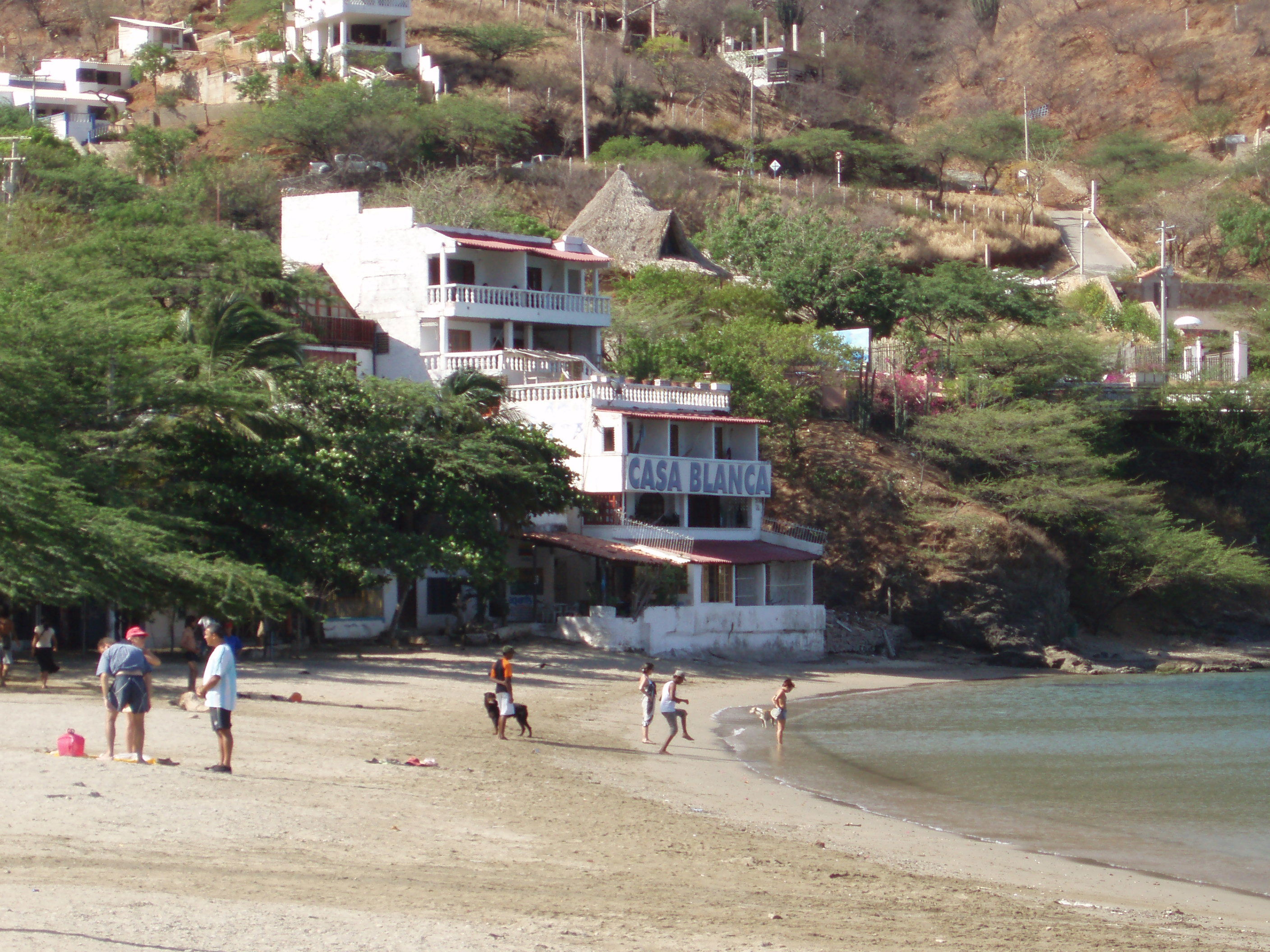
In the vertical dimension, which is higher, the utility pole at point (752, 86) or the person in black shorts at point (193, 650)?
the utility pole at point (752, 86)

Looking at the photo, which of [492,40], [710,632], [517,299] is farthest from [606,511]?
[492,40]

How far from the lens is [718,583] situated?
37.7 m

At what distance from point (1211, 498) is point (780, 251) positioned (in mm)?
19115

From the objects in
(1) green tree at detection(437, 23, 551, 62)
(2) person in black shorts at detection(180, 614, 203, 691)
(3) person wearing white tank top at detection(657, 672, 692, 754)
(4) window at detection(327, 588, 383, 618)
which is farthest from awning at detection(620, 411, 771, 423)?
(1) green tree at detection(437, 23, 551, 62)

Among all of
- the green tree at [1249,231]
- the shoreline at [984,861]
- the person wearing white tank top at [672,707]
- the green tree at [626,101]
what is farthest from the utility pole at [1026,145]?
the shoreline at [984,861]

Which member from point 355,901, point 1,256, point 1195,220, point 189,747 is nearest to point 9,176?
point 1,256

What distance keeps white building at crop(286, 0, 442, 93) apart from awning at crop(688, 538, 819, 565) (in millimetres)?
52127

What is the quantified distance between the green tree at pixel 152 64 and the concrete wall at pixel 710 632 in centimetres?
6199

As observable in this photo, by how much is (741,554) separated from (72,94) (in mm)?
63145

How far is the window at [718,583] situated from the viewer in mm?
37375

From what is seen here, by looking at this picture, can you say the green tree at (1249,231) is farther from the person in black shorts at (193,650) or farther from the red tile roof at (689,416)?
the person in black shorts at (193,650)

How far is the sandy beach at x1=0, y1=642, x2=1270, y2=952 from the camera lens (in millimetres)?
9148

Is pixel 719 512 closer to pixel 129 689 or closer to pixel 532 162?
pixel 129 689

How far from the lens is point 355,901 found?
31.7ft
